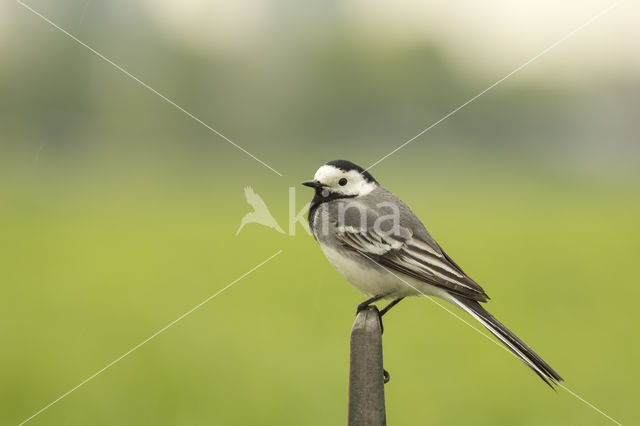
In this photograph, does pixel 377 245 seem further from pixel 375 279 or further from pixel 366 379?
pixel 366 379

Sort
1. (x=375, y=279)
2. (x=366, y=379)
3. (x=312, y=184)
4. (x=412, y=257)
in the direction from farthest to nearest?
1. (x=312, y=184)
2. (x=375, y=279)
3. (x=412, y=257)
4. (x=366, y=379)

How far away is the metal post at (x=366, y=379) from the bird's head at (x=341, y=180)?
4.80 ft

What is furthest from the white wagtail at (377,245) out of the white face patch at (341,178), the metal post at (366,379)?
the metal post at (366,379)

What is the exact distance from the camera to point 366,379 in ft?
9.44

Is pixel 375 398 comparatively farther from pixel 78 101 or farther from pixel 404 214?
pixel 78 101

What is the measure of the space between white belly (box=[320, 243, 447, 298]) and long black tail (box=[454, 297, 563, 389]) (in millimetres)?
422

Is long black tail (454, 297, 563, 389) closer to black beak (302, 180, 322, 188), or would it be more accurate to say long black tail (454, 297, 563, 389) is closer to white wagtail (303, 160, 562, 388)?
white wagtail (303, 160, 562, 388)

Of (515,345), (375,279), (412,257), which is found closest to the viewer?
(515,345)

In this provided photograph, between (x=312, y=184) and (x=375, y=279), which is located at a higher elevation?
(x=312, y=184)

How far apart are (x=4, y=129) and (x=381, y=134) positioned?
44.8ft

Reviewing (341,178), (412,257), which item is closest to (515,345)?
(412,257)

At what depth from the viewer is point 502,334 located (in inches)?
123

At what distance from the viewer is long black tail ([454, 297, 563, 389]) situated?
2.87 meters

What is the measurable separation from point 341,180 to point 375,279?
0.75 meters
